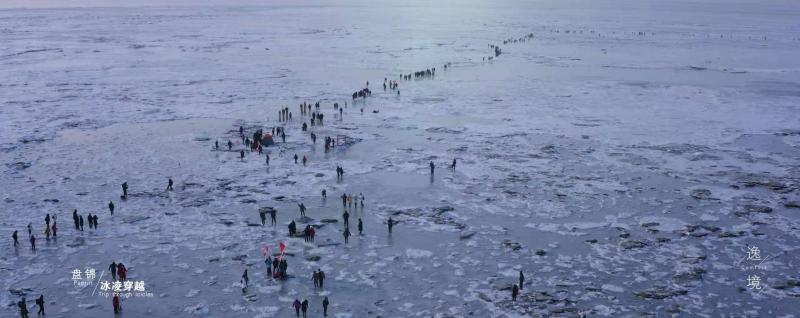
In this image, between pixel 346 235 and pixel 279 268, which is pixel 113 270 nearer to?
pixel 279 268

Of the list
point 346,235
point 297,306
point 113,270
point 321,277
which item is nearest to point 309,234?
point 346,235

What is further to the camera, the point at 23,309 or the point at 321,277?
the point at 321,277

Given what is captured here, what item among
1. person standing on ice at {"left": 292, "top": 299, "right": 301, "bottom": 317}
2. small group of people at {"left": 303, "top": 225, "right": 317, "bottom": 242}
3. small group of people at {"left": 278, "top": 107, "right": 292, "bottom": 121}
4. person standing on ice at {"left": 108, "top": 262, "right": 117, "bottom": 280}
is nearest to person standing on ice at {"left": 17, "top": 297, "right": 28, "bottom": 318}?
person standing on ice at {"left": 108, "top": 262, "right": 117, "bottom": 280}

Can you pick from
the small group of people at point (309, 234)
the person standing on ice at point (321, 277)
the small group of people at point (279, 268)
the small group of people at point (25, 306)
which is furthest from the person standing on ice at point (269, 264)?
the small group of people at point (25, 306)

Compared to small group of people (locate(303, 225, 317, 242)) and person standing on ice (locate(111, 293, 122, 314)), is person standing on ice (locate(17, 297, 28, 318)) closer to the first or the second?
person standing on ice (locate(111, 293, 122, 314))

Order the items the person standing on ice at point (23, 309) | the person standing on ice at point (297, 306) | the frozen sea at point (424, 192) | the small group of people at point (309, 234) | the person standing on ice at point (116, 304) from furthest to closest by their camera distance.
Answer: the small group of people at point (309, 234) < the frozen sea at point (424, 192) < the person standing on ice at point (297, 306) < the person standing on ice at point (116, 304) < the person standing on ice at point (23, 309)

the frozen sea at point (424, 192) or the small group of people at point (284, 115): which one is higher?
the small group of people at point (284, 115)

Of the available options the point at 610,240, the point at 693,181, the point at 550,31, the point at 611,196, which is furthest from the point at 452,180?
the point at 550,31

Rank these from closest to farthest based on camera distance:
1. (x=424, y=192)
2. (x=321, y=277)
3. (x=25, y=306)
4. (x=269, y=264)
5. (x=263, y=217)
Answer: (x=25, y=306), (x=321, y=277), (x=269, y=264), (x=263, y=217), (x=424, y=192)

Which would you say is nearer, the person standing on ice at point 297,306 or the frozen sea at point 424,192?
the person standing on ice at point 297,306

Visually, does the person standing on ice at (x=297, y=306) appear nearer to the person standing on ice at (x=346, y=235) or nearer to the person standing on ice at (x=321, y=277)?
the person standing on ice at (x=321, y=277)
